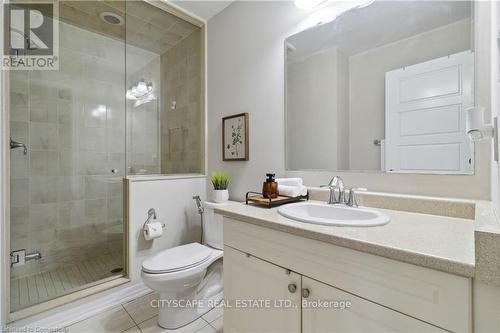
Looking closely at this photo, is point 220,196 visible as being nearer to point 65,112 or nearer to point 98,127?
point 98,127

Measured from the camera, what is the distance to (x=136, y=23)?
2.14 meters

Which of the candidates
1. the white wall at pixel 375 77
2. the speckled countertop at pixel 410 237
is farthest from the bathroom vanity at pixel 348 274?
the white wall at pixel 375 77

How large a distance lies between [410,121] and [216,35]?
1.81 metres

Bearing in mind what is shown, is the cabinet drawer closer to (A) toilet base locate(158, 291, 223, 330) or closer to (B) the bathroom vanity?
(B) the bathroom vanity

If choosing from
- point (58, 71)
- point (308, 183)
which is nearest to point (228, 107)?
point (308, 183)

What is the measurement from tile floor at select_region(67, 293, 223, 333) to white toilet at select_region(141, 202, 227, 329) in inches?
2.1

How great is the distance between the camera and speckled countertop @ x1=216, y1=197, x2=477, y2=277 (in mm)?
562

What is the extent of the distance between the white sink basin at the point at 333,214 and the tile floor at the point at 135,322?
→ 2.97 ft

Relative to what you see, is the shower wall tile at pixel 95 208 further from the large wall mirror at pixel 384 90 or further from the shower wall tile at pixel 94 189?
the large wall mirror at pixel 384 90

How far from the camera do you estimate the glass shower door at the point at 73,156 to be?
185 cm

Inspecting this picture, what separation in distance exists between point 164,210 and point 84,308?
800 millimetres

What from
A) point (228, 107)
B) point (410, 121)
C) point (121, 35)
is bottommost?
point (410, 121)

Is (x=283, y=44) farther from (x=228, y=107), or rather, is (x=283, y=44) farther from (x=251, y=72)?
(x=228, y=107)

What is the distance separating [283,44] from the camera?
5.33ft
